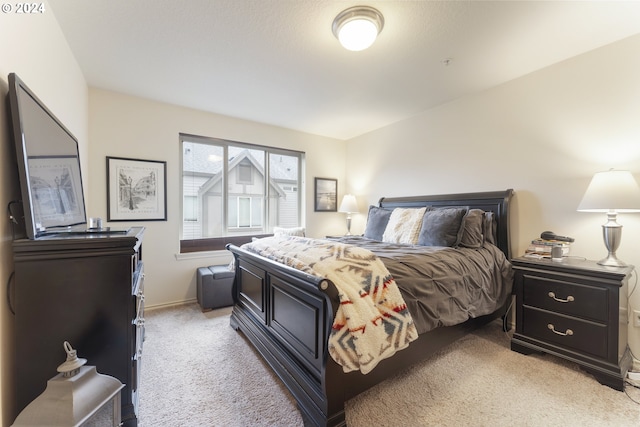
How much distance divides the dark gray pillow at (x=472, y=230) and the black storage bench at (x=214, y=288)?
2.52 metres

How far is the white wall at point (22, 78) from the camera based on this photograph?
110 cm

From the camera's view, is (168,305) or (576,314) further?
(168,305)

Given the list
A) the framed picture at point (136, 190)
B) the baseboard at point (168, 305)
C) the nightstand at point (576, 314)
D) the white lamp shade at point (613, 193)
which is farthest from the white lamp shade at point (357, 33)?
the baseboard at point (168, 305)

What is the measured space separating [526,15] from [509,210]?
5.43 feet

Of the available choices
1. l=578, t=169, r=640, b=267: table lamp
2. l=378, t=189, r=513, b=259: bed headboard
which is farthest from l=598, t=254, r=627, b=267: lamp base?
l=378, t=189, r=513, b=259: bed headboard

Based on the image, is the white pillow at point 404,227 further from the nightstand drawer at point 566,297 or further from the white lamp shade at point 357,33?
the white lamp shade at point 357,33

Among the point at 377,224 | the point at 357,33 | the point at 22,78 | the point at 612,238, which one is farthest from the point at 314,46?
the point at 612,238

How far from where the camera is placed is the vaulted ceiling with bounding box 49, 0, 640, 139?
1.74m

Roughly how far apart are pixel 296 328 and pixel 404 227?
5.74 ft

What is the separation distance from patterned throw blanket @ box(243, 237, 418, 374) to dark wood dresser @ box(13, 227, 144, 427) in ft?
2.90

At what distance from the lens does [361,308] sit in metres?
1.30

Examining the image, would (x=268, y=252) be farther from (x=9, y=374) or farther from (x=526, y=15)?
(x=526, y=15)

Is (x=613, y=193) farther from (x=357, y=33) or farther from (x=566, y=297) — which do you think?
(x=357, y=33)

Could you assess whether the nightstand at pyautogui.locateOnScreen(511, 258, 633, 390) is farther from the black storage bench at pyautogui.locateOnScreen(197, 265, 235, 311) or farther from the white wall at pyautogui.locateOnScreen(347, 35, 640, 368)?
the black storage bench at pyautogui.locateOnScreen(197, 265, 235, 311)
